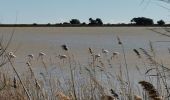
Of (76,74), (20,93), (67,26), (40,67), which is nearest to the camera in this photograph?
(20,93)

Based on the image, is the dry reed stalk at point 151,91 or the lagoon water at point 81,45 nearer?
the dry reed stalk at point 151,91

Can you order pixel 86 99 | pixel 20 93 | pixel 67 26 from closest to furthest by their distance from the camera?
pixel 20 93, pixel 86 99, pixel 67 26

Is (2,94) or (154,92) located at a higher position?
(154,92)

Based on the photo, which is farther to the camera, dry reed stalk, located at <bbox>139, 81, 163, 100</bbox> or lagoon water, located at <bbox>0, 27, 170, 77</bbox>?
lagoon water, located at <bbox>0, 27, 170, 77</bbox>

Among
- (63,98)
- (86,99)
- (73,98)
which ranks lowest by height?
(86,99)

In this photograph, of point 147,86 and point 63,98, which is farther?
point 63,98

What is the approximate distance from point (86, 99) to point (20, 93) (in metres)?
0.68

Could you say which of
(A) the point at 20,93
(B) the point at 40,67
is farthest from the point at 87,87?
(B) the point at 40,67

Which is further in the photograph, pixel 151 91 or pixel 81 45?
pixel 81 45

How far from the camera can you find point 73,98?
378 centimetres

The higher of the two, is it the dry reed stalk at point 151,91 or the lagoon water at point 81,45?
the dry reed stalk at point 151,91

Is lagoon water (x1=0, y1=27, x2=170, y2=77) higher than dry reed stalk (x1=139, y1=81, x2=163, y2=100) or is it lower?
lower

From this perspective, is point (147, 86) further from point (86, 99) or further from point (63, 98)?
point (86, 99)

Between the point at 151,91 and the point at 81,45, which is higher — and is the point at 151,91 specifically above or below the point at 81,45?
above
